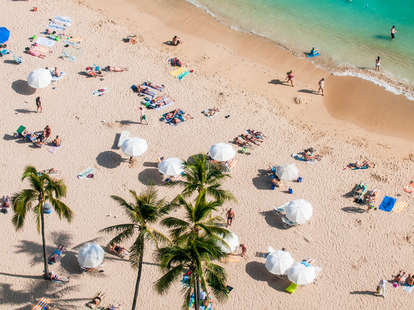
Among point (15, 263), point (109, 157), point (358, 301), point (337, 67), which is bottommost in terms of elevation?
point (15, 263)

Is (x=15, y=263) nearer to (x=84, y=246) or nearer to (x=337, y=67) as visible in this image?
(x=84, y=246)

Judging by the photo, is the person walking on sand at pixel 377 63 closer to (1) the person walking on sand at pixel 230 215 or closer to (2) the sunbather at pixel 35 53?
(1) the person walking on sand at pixel 230 215

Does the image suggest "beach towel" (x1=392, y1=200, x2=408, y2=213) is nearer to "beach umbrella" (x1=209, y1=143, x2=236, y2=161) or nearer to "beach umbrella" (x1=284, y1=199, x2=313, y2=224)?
"beach umbrella" (x1=284, y1=199, x2=313, y2=224)

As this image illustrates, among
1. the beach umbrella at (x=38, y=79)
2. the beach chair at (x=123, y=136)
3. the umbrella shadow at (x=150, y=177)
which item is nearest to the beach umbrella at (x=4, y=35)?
the beach umbrella at (x=38, y=79)

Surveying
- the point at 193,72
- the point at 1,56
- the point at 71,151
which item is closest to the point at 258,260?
the point at 71,151

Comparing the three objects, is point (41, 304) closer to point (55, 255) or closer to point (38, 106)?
point (55, 255)

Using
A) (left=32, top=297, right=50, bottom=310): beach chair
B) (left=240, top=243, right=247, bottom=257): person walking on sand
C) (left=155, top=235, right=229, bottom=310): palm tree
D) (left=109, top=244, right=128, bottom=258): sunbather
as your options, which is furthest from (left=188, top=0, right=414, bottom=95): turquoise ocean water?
(left=32, top=297, right=50, bottom=310): beach chair
